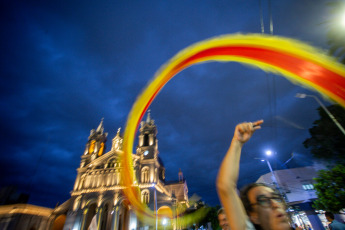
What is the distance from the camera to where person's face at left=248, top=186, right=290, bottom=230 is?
4.85 ft

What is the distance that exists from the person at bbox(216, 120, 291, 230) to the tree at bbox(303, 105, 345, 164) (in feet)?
65.6

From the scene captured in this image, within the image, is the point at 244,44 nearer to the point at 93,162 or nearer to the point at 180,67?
the point at 180,67

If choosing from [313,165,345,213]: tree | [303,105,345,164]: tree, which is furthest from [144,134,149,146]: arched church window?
[313,165,345,213]: tree

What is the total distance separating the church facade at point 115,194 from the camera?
3331cm

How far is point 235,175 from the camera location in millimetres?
1511

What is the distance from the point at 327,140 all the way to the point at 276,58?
2070cm

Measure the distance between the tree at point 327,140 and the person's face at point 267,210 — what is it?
20.0 m

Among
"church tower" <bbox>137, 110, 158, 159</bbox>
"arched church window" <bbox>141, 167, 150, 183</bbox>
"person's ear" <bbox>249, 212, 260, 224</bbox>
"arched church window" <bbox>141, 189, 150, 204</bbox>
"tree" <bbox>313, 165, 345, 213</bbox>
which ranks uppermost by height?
"church tower" <bbox>137, 110, 158, 159</bbox>

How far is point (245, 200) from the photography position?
1801mm

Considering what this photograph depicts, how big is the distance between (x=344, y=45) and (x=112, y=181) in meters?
42.9

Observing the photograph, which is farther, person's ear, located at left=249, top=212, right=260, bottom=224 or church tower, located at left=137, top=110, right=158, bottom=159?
church tower, located at left=137, top=110, right=158, bottom=159

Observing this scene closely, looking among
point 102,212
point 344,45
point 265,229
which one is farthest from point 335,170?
point 102,212

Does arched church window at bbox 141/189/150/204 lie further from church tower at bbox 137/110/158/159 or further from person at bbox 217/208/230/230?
person at bbox 217/208/230/230

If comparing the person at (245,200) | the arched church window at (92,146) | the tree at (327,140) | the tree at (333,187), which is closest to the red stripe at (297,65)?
the person at (245,200)
